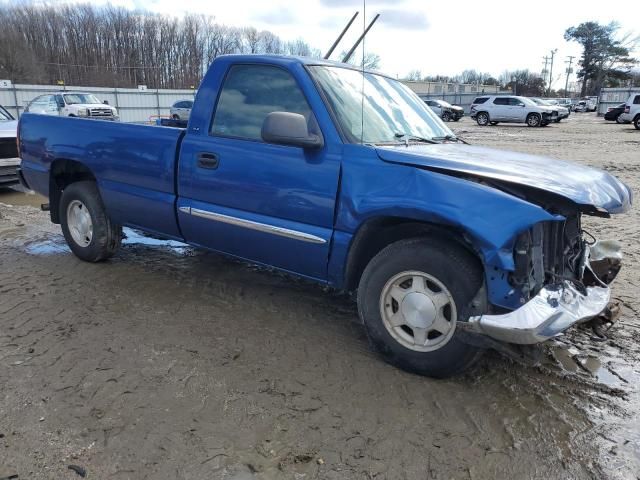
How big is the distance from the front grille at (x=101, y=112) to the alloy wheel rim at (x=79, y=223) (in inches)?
713

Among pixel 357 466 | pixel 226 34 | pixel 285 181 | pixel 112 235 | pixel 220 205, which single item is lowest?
pixel 357 466

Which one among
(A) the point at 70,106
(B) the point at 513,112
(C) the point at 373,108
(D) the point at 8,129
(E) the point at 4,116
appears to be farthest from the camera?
(B) the point at 513,112

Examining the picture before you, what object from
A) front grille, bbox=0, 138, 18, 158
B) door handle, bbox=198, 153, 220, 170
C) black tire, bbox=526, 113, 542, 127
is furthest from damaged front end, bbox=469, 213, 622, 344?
black tire, bbox=526, 113, 542, 127

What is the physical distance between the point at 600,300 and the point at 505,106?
30.4m

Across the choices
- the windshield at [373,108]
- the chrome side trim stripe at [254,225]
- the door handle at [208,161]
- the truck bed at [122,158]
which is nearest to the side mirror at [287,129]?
the windshield at [373,108]

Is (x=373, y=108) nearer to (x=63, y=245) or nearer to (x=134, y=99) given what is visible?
(x=63, y=245)

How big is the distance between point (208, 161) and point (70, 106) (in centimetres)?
2063

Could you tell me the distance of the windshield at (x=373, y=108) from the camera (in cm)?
341

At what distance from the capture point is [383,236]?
3285mm

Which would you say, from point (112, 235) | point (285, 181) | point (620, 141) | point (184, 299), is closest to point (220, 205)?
point (285, 181)

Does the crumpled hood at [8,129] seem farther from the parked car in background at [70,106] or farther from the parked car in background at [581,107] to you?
the parked car in background at [581,107]

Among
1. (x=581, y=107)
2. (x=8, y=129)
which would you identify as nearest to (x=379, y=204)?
(x=8, y=129)

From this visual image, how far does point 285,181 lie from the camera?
3.41 metres

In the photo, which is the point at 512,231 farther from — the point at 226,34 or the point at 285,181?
the point at 226,34
